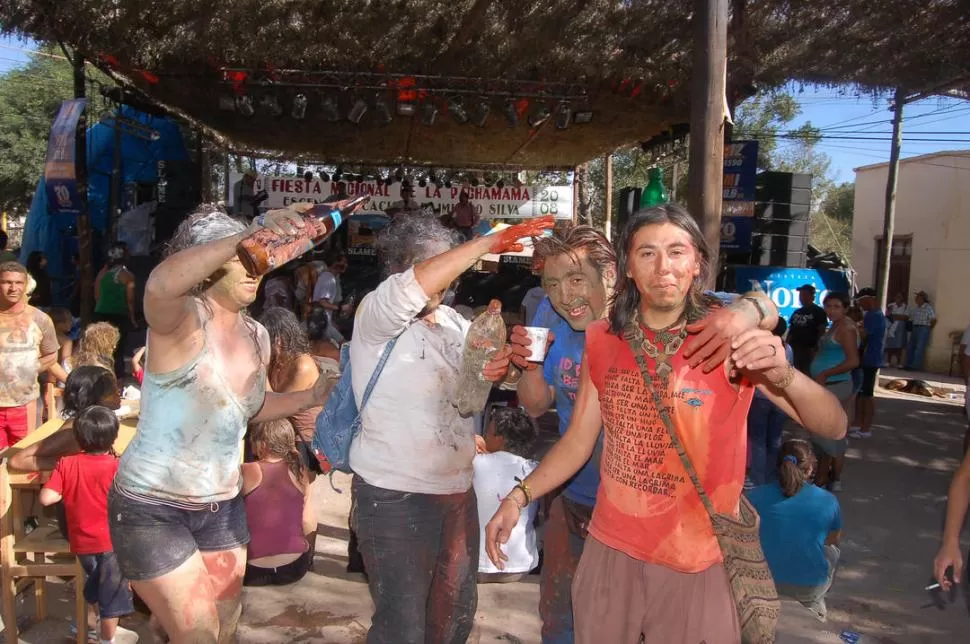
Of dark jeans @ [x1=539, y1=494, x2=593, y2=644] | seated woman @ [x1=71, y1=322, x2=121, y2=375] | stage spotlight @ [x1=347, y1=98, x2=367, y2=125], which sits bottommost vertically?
dark jeans @ [x1=539, y1=494, x2=593, y2=644]

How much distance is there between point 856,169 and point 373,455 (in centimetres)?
2647

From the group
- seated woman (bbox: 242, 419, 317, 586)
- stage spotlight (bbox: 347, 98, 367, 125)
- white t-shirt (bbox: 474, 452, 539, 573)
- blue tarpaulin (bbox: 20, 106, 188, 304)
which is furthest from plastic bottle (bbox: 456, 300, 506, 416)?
blue tarpaulin (bbox: 20, 106, 188, 304)

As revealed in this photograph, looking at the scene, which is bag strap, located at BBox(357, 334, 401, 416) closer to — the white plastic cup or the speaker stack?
the white plastic cup

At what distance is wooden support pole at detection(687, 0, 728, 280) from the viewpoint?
14.5 ft

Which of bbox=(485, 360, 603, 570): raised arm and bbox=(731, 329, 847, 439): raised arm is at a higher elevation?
bbox=(731, 329, 847, 439): raised arm

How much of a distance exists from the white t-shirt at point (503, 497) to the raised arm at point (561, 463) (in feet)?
5.35

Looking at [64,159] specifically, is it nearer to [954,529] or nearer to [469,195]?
[469,195]

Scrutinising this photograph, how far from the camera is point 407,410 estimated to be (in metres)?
2.56

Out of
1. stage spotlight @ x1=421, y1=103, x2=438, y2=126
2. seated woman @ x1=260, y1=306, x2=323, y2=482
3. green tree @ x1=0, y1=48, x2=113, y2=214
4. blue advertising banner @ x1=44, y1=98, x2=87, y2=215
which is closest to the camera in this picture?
seated woman @ x1=260, y1=306, x2=323, y2=482

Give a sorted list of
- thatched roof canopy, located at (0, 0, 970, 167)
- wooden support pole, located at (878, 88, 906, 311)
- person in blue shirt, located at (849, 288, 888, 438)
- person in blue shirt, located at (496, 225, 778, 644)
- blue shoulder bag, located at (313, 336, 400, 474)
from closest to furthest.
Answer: blue shoulder bag, located at (313, 336, 400, 474)
person in blue shirt, located at (496, 225, 778, 644)
thatched roof canopy, located at (0, 0, 970, 167)
person in blue shirt, located at (849, 288, 888, 438)
wooden support pole, located at (878, 88, 906, 311)

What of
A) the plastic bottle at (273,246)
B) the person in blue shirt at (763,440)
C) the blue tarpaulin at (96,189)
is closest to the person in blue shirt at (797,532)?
the person in blue shirt at (763,440)

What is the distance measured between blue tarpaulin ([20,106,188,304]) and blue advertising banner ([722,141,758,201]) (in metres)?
9.89

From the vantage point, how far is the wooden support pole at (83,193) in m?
9.73

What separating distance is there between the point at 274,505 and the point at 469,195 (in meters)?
12.8
